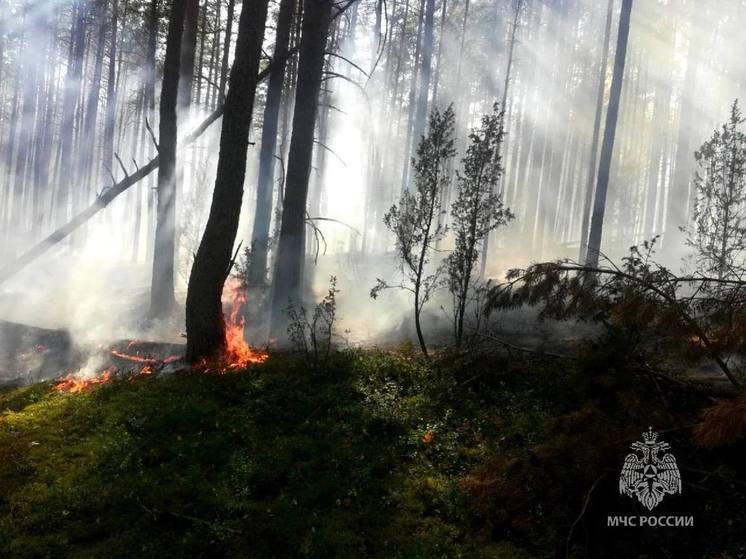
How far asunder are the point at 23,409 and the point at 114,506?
316 cm

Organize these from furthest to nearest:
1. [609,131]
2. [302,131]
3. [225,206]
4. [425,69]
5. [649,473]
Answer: [425,69] → [609,131] → [302,131] → [225,206] → [649,473]

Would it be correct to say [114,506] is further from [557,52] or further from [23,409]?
[557,52]

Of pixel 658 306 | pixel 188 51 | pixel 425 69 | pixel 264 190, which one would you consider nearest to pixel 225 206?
pixel 658 306

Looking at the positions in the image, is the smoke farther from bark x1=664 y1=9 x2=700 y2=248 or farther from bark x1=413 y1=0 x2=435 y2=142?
bark x1=413 y1=0 x2=435 y2=142

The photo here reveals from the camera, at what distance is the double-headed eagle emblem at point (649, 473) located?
3.46 metres

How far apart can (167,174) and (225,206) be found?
683 cm

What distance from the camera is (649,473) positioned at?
139 inches

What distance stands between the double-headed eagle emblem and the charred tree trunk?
8027 mm

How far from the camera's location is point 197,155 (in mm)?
36906

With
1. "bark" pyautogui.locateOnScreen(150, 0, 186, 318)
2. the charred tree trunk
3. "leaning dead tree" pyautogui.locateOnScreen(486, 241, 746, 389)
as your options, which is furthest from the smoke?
"leaning dead tree" pyautogui.locateOnScreen(486, 241, 746, 389)

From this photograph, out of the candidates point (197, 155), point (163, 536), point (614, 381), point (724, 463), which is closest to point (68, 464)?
point (163, 536)

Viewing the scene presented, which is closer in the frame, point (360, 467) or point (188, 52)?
point (360, 467)

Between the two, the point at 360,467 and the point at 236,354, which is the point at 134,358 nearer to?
the point at 236,354

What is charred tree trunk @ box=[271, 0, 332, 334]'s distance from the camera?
32.8 ft
